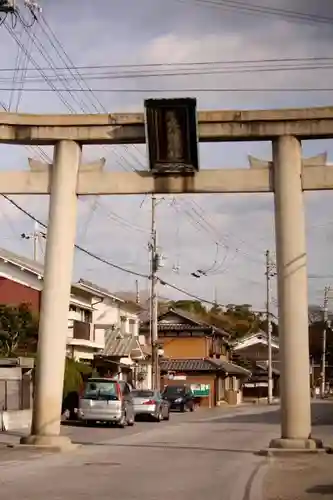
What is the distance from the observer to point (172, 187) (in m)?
20.0

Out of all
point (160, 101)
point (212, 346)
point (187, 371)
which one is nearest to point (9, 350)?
point (160, 101)

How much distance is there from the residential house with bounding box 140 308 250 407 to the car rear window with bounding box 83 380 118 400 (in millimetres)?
34865

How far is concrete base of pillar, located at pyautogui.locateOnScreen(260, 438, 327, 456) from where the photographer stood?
60.6 ft

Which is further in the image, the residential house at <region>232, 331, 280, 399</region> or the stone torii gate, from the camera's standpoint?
the residential house at <region>232, 331, 280, 399</region>

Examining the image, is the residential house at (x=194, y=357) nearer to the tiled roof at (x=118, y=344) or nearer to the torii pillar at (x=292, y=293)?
the tiled roof at (x=118, y=344)

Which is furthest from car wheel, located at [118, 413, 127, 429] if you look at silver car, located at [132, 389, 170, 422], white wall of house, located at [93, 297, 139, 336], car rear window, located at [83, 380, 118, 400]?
white wall of house, located at [93, 297, 139, 336]

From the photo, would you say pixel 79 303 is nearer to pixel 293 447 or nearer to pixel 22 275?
pixel 22 275

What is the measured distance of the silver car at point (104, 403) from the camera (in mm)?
30516

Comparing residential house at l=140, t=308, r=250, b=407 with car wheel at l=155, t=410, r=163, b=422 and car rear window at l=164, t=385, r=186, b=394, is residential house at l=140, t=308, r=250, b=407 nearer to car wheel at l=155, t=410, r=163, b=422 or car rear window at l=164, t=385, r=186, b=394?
car rear window at l=164, t=385, r=186, b=394

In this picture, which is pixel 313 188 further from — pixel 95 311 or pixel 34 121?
pixel 95 311

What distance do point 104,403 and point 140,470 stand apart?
15.1 metres

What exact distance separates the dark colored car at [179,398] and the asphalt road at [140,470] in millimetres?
26548

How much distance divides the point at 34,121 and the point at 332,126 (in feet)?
23.2

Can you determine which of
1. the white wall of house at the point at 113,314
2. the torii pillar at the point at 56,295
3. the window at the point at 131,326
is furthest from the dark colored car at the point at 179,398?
the torii pillar at the point at 56,295
